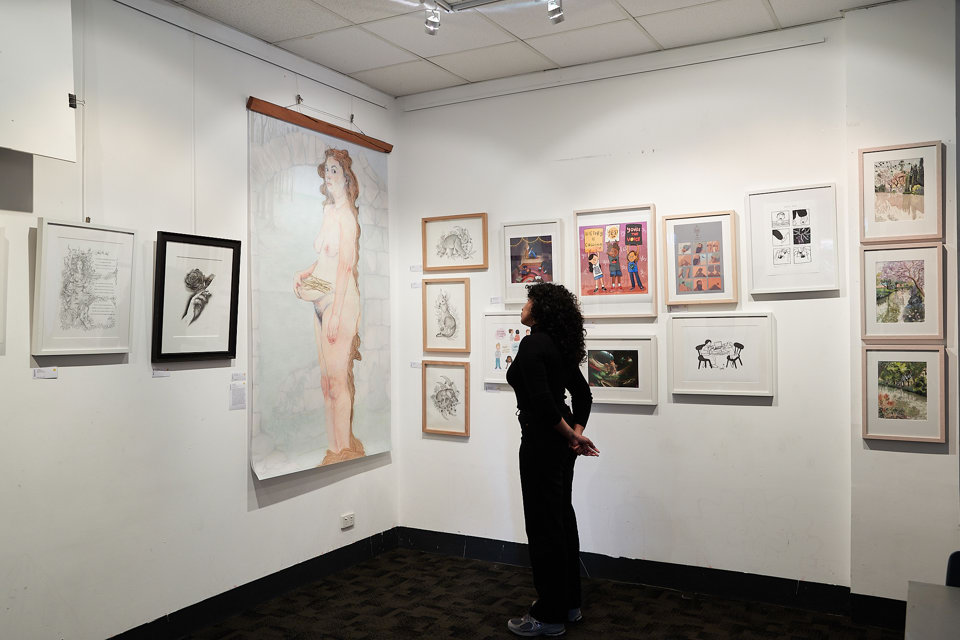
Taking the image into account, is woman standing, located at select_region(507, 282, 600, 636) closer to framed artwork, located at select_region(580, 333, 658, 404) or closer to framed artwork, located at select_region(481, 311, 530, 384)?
framed artwork, located at select_region(580, 333, 658, 404)

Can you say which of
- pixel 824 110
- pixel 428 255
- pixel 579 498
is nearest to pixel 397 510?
pixel 579 498

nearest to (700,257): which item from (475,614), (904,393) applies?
Result: (904,393)

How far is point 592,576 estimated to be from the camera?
4.41 metres

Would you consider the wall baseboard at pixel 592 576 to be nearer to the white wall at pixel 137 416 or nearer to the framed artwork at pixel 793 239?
the white wall at pixel 137 416

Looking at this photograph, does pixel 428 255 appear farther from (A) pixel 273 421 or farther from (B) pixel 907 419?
(B) pixel 907 419

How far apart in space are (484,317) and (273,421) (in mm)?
1471

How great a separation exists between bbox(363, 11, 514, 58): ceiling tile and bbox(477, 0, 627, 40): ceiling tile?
0.09 meters

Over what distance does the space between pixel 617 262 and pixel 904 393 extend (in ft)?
5.26

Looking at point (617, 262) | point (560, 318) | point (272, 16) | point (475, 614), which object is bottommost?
point (475, 614)

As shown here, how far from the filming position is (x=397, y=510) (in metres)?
5.05

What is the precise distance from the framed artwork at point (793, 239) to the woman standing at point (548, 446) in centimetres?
114

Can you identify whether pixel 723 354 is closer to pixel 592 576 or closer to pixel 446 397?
pixel 592 576

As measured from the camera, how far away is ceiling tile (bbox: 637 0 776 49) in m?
3.72

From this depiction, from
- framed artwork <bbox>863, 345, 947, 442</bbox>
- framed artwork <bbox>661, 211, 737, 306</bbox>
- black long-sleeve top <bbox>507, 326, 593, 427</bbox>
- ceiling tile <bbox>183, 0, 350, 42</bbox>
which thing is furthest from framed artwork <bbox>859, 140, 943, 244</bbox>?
ceiling tile <bbox>183, 0, 350, 42</bbox>
